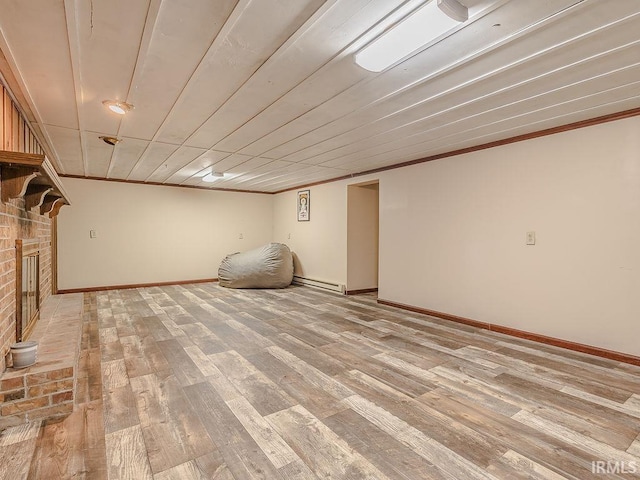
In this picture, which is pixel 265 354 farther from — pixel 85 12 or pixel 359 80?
pixel 85 12

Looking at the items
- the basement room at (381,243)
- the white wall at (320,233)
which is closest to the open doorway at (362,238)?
the white wall at (320,233)

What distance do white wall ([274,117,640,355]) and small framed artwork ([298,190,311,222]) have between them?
6.80 feet

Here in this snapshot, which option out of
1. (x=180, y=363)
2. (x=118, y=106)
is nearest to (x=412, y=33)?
(x=118, y=106)

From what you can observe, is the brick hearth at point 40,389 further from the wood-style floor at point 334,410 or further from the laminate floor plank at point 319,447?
the laminate floor plank at point 319,447

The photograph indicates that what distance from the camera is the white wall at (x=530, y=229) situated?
Result: 277 cm

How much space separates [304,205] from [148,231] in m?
3.11

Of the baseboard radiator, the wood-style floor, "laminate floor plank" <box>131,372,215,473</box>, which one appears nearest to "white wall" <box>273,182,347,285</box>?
the baseboard radiator

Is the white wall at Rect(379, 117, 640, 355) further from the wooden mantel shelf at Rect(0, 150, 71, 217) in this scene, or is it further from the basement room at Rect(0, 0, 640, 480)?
the wooden mantel shelf at Rect(0, 150, 71, 217)

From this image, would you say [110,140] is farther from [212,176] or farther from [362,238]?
[362,238]

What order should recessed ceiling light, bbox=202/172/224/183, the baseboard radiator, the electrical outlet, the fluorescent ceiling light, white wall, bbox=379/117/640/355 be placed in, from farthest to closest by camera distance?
the baseboard radiator < recessed ceiling light, bbox=202/172/224/183 < the electrical outlet < white wall, bbox=379/117/640/355 < the fluorescent ceiling light

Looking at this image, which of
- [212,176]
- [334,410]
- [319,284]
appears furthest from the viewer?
[319,284]

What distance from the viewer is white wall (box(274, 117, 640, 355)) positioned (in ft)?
9.09

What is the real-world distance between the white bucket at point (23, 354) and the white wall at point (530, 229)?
13.0 ft

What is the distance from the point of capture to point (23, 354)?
6.50 ft
